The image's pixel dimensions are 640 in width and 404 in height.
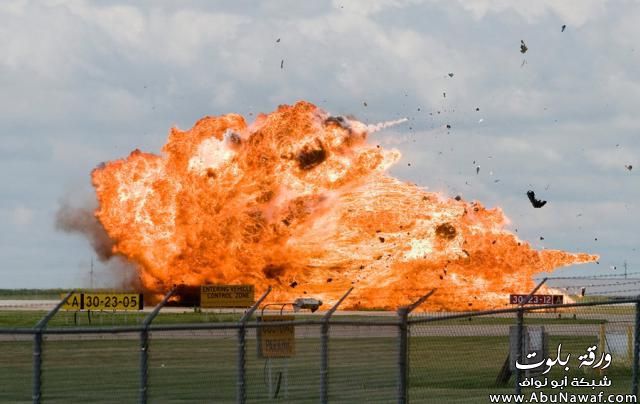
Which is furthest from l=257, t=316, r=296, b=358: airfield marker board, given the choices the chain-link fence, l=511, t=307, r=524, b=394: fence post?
l=511, t=307, r=524, b=394: fence post

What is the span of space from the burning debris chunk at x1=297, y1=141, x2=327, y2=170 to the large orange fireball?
60 millimetres

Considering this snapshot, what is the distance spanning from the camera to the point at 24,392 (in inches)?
1352

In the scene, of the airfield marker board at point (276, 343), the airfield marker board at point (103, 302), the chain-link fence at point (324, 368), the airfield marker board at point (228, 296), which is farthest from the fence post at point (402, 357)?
the airfield marker board at point (103, 302)

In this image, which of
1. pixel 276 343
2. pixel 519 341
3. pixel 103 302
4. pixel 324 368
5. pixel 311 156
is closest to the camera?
pixel 324 368

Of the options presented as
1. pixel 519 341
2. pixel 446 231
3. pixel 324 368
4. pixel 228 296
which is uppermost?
pixel 446 231

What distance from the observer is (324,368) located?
21688mm

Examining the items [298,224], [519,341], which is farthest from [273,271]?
[519,341]

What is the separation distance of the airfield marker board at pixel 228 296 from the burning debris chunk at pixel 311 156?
141 ft

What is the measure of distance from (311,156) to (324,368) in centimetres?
5441

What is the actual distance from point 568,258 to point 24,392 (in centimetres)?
4867

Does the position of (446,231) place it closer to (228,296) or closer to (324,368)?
(228,296)

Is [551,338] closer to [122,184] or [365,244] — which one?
[365,244]

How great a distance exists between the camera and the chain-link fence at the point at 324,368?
74.6 feet

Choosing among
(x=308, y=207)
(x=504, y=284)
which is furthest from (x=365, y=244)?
(x=504, y=284)
